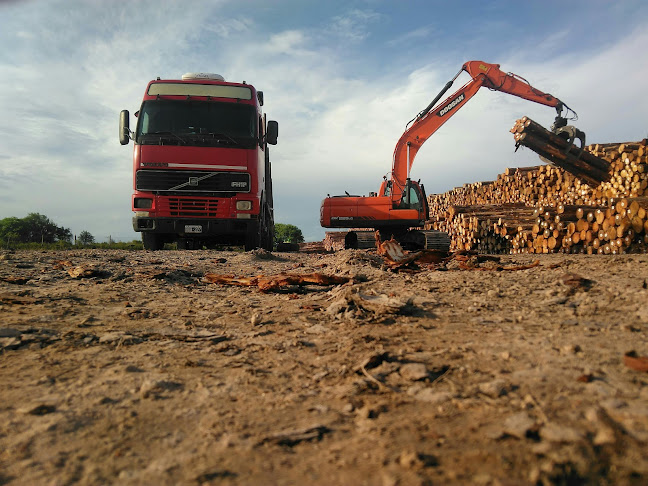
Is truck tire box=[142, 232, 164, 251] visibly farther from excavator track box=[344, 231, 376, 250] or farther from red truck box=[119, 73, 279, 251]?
excavator track box=[344, 231, 376, 250]

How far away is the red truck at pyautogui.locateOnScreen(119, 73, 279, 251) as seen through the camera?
814cm

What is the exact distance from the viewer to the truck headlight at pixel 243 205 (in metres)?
8.45

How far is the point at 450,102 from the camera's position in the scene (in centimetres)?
1214

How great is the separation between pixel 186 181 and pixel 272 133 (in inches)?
84.1

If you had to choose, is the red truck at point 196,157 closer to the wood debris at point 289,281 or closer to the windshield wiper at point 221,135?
the windshield wiper at point 221,135

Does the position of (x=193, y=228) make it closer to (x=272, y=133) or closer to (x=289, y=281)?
(x=272, y=133)

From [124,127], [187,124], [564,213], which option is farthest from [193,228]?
[564,213]

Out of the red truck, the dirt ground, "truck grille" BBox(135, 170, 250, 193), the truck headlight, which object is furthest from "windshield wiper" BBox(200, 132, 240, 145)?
the dirt ground

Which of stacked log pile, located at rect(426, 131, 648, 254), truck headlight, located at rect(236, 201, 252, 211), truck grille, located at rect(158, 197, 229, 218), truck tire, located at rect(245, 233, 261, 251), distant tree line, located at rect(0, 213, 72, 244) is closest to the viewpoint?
stacked log pile, located at rect(426, 131, 648, 254)

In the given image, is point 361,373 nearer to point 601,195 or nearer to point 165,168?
point 165,168

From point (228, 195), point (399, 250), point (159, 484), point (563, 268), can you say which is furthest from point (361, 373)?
point (228, 195)

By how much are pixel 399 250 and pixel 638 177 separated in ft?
20.4

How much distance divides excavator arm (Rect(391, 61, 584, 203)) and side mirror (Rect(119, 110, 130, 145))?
22.0 ft

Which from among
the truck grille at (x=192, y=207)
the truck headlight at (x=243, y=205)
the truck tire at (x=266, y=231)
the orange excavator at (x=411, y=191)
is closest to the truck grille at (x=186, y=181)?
the truck grille at (x=192, y=207)
